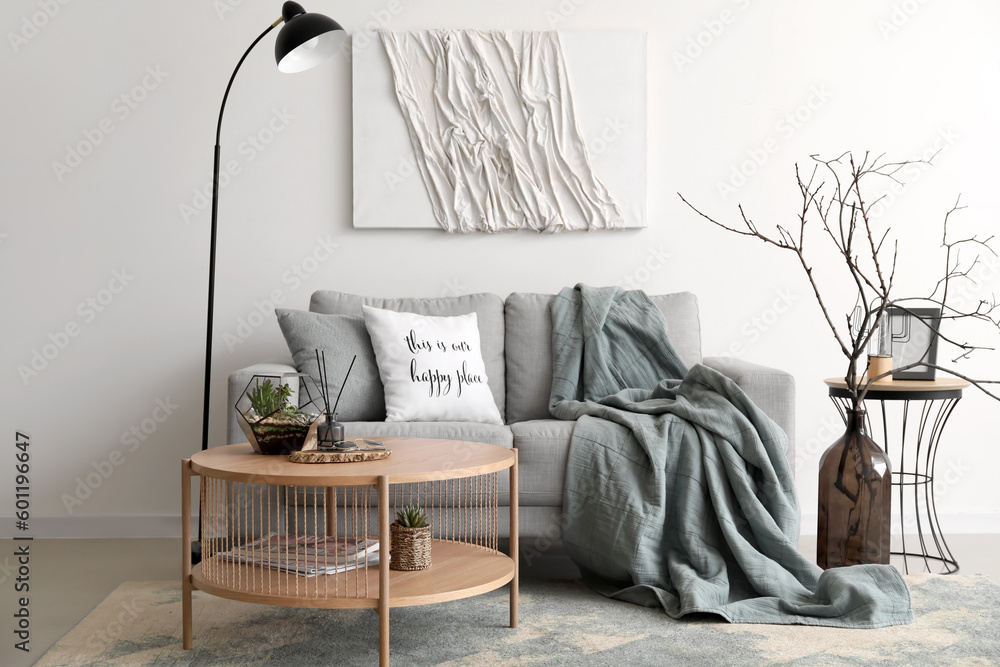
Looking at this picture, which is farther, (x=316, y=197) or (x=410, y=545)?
(x=316, y=197)

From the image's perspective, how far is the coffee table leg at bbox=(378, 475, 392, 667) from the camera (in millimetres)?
1701

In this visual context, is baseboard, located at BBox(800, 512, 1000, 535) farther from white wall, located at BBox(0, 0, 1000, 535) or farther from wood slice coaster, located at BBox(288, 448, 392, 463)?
wood slice coaster, located at BBox(288, 448, 392, 463)

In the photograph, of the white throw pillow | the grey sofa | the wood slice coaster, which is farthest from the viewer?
the grey sofa

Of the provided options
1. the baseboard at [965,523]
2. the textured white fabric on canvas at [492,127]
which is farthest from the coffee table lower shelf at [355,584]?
the baseboard at [965,523]

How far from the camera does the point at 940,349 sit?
3.40 metres

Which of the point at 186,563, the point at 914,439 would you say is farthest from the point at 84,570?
the point at 914,439

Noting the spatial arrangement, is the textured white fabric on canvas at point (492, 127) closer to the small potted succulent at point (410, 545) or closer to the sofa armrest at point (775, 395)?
the sofa armrest at point (775, 395)

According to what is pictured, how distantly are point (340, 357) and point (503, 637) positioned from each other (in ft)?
3.69

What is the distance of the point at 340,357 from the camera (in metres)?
2.83

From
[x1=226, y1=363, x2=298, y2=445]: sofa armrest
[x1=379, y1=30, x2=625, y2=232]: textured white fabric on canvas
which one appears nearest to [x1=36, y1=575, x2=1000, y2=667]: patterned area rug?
[x1=226, y1=363, x2=298, y2=445]: sofa armrest

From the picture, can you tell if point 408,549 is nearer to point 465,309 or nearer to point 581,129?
point 465,309

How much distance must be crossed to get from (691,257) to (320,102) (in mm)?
1571

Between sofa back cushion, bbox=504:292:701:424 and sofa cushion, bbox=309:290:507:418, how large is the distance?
4cm

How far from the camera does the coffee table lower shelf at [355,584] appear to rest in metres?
1.78
